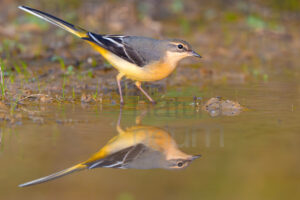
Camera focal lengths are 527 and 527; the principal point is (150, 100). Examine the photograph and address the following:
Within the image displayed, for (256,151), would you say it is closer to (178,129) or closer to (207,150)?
(207,150)

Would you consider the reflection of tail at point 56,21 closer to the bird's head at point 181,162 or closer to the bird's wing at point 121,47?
the bird's wing at point 121,47

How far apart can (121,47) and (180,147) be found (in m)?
2.95

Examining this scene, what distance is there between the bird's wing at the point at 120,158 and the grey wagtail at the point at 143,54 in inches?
101

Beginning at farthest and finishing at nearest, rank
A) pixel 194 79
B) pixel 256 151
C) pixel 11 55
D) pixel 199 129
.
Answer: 1. pixel 11 55
2. pixel 194 79
3. pixel 199 129
4. pixel 256 151

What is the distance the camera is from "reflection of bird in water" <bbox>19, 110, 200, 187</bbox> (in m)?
4.31

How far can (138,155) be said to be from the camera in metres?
4.58

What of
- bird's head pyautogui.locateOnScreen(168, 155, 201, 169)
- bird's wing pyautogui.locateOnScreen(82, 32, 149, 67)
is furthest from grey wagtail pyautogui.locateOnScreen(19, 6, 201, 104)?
bird's head pyautogui.locateOnScreen(168, 155, 201, 169)

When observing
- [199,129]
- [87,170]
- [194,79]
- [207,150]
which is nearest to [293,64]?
[194,79]

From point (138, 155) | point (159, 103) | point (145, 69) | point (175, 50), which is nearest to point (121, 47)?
point (145, 69)

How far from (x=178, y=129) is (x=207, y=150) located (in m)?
0.87

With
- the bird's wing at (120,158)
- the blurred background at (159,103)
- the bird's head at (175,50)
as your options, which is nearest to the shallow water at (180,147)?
the blurred background at (159,103)

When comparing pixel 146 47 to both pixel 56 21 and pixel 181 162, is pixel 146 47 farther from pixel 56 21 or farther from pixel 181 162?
pixel 181 162

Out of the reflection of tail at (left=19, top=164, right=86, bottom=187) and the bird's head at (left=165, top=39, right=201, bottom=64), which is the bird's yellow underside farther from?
the reflection of tail at (left=19, top=164, right=86, bottom=187)

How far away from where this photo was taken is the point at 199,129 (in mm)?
5621
